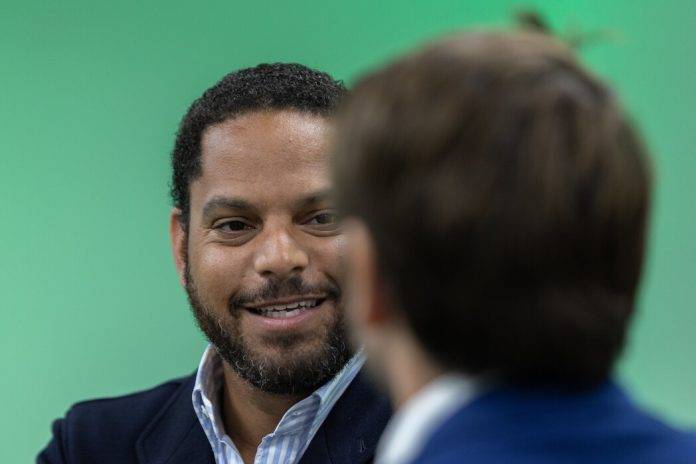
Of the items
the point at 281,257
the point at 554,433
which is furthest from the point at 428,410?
the point at 281,257

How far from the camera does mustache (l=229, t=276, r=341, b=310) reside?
1.68m

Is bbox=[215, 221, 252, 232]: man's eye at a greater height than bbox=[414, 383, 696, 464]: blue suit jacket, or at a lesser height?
greater

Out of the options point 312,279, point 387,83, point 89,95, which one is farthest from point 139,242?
point 387,83

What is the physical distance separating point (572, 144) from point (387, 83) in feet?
0.51

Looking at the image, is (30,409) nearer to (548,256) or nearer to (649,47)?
(649,47)

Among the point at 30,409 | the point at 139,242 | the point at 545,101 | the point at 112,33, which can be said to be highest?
the point at 112,33

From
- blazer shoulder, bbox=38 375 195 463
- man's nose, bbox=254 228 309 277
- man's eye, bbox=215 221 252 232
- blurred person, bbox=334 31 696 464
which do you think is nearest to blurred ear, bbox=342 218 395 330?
blurred person, bbox=334 31 696 464

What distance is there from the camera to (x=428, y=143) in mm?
755

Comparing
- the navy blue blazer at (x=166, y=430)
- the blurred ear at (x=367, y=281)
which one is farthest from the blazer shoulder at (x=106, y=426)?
the blurred ear at (x=367, y=281)

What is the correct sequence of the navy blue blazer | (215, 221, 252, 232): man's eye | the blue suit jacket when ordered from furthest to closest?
(215, 221, 252, 232): man's eye, the navy blue blazer, the blue suit jacket

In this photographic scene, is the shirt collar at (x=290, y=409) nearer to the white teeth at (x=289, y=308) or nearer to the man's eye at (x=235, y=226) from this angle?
the white teeth at (x=289, y=308)

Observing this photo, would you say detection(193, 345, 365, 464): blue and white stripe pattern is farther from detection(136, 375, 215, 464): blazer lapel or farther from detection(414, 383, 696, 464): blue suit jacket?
detection(414, 383, 696, 464): blue suit jacket

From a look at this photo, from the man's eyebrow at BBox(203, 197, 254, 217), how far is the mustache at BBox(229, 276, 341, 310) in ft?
0.48

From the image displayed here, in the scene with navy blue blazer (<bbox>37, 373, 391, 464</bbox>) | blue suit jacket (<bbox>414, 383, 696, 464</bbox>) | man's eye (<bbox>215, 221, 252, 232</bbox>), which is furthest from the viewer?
man's eye (<bbox>215, 221, 252, 232</bbox>)
